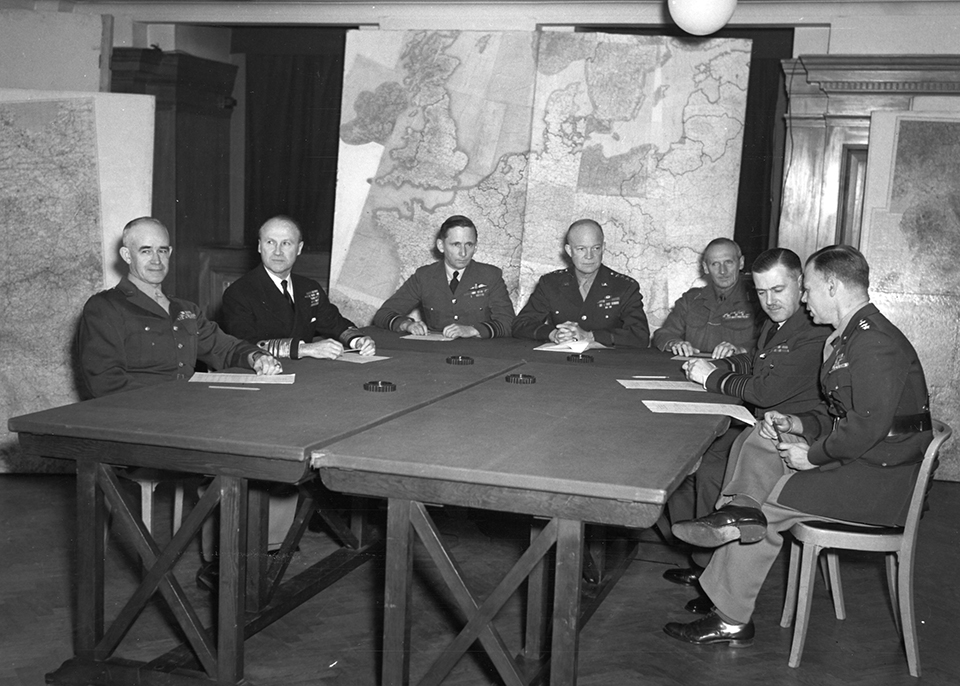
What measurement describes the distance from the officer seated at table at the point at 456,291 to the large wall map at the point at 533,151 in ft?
1.92

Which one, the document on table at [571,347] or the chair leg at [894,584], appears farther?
the document on table at [571,347]

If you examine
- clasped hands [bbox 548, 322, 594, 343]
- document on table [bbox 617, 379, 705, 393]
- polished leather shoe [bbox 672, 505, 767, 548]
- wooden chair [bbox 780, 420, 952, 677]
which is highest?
clasped hands [bbox 548, 322, 594, 343]

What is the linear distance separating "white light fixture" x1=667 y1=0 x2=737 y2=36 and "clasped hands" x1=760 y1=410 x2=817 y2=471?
3057 millimetres

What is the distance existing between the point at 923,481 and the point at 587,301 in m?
2.73

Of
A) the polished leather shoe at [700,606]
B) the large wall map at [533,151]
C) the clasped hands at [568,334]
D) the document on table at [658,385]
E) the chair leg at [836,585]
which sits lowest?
the polished leather shoe at [700,606]

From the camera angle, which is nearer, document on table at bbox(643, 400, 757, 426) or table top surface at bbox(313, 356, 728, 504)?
table top surface at bbox(313, 356, 728, 504)

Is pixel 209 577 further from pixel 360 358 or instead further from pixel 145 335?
pixel 360 358

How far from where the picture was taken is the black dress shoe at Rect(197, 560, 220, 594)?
395cm

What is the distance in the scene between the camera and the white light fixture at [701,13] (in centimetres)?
571

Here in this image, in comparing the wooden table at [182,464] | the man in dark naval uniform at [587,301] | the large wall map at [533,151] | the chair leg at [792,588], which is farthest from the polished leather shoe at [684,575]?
the large wall map at [533,151]

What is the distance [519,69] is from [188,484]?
3.68 m

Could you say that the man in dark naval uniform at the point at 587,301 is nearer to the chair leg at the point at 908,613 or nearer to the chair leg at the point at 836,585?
the chair leg at the point at 836,585

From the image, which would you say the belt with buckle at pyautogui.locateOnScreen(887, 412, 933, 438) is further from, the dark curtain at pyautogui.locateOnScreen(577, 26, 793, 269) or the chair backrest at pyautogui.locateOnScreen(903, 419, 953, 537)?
the dark curtain at pyautogui.locateOnScreen(577, 26, 793, 269)

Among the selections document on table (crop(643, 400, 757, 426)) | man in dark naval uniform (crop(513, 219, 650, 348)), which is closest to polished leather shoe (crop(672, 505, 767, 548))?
document on table (crop(643, 400, 757, 426))
